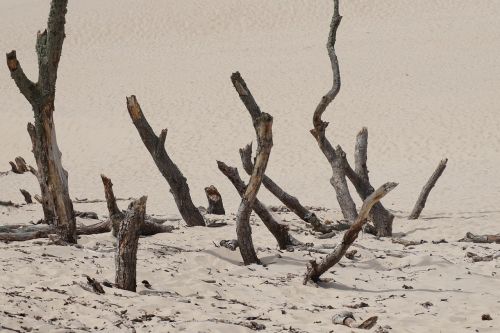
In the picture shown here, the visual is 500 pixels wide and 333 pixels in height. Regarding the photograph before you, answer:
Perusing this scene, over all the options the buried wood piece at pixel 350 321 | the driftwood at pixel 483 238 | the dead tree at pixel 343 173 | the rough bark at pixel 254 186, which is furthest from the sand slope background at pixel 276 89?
the buried wood piece at pixel 350 321

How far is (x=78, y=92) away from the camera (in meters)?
29.7

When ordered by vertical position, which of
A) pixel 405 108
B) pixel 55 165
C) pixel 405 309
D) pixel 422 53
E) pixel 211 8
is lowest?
pixel 405 309

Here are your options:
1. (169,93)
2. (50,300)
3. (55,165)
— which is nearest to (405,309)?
(50,300)

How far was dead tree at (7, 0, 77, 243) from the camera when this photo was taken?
778 cm

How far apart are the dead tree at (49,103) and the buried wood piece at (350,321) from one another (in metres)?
3.41

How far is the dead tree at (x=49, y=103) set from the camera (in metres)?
7.78

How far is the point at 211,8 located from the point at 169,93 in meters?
12.2

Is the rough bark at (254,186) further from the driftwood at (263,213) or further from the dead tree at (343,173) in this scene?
the dead tree at (343,173)

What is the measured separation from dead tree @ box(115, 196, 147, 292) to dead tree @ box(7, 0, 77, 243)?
1.62 meters

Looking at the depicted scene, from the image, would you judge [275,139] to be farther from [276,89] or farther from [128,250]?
[128,250]

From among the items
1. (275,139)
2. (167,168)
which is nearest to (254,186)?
(167,168)

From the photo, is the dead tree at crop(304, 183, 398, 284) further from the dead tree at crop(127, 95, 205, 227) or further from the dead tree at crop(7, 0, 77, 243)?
the dead tree at crop(127, 95, 205, 227)

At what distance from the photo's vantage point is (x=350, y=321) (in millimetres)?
5848

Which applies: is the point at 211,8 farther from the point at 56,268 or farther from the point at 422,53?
the point at 56,268
